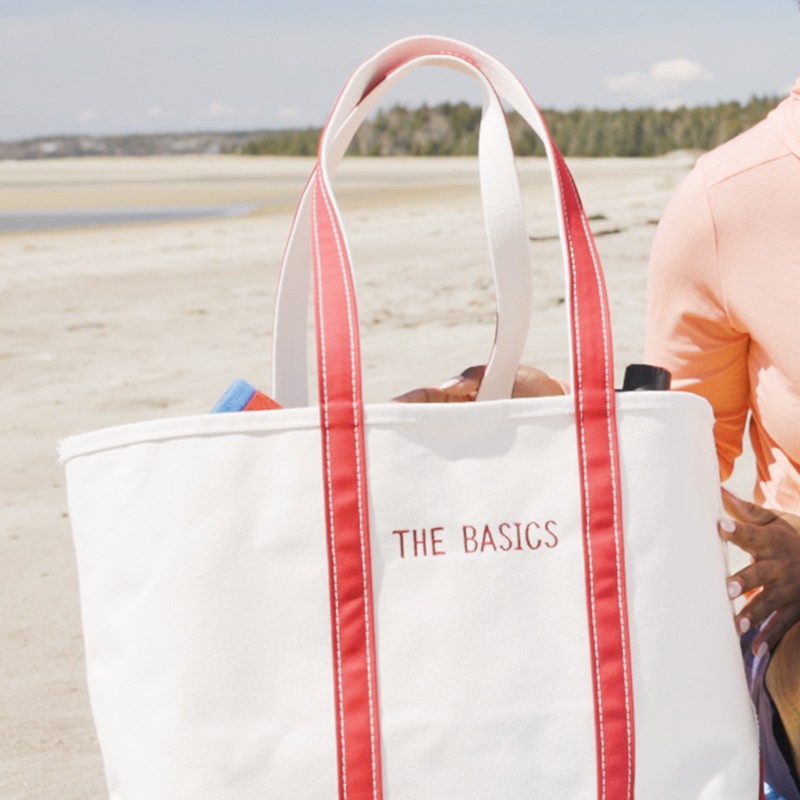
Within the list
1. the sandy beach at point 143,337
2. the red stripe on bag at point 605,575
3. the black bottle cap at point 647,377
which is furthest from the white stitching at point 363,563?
the sandy beach at point 143,337

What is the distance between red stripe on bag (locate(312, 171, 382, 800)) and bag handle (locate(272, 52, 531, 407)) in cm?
20

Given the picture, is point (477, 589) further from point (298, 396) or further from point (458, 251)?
point (458, 251)

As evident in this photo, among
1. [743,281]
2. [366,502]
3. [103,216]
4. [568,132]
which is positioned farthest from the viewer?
[568,132]

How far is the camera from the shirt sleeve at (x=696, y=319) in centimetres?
154

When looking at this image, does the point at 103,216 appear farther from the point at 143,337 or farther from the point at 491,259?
the point at 491,259

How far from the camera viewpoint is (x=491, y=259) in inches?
49.8

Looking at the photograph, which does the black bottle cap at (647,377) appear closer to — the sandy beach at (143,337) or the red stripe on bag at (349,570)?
the red stripe on bag at (349,570)

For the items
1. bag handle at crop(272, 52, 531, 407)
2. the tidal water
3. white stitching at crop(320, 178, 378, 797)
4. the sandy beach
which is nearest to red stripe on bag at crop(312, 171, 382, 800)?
white stitching at crop(320, 178, 378, 797)

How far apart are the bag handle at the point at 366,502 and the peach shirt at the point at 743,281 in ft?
1.15

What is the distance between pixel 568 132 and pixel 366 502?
43.4m

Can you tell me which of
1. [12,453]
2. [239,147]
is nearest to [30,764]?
[12,453]

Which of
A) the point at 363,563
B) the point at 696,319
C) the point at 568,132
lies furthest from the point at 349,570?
the point at 568,132

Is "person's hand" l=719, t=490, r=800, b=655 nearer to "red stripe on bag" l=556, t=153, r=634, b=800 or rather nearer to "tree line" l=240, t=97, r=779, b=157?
"red stripe on bag" l=556, t=153, r=634, b=800

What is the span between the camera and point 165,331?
251 inches
